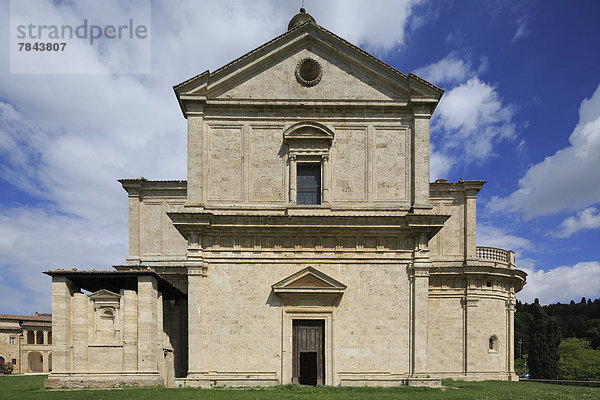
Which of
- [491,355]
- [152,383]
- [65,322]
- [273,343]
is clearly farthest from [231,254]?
[491,355]

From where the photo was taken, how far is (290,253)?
20438mm

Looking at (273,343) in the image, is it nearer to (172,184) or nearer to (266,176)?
(266,176)

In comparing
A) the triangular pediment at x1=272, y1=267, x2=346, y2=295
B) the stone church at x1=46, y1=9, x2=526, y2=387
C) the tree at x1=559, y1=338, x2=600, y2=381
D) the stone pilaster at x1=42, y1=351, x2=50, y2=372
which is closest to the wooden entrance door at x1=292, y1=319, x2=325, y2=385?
the stone church at x1=46, y1=9, x2=526, y2=387

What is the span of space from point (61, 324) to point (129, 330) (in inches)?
112

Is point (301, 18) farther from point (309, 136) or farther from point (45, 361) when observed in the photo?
point (45, 361)

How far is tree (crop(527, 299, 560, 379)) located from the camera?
40625mm

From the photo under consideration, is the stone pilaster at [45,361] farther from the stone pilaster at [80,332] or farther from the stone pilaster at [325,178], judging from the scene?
the stone pilaster at [325,178]

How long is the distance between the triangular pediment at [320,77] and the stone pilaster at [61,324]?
9.38 m

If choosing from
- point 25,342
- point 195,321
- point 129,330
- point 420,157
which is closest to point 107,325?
point 129,330

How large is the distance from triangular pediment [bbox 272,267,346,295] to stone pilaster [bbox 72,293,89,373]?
8.15m

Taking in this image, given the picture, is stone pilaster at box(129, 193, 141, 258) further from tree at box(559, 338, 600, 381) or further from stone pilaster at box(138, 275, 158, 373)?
tree at box(559, 338, 600, 381)

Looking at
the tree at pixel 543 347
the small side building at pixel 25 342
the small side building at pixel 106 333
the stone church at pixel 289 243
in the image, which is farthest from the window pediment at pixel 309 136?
the small side building at pixel 25 342

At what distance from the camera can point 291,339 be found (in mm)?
19797

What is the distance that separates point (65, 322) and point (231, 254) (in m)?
7.44
